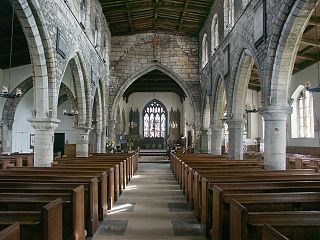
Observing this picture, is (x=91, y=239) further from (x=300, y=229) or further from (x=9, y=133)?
(x=9, y=133)

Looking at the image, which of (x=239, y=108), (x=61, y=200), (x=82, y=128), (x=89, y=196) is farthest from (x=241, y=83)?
(x=61, y=200)

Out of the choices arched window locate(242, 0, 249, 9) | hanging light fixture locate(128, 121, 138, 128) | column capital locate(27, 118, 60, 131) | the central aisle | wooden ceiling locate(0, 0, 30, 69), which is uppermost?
arched window locate(242, 0, 249, 9)

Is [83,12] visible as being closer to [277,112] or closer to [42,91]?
[42,91]

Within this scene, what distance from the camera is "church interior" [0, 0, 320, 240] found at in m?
4.18

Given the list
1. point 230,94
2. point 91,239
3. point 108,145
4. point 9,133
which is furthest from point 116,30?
point 91,239

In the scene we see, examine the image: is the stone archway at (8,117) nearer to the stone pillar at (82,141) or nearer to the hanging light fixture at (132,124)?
the stone pillar at (82,141)

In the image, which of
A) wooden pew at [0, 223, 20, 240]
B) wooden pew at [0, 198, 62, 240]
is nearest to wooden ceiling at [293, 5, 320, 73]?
wooden pew at [0, 198, 62, 240]

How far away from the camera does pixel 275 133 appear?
871cm

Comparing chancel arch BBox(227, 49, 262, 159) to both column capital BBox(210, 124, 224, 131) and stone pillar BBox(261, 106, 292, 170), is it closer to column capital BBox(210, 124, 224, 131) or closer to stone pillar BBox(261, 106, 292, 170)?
stone pillar BBox(261, 106, 292, 170)

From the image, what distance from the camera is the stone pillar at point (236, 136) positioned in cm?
1301

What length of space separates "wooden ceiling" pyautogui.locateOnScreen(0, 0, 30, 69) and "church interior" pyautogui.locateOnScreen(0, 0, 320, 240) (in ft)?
0.15

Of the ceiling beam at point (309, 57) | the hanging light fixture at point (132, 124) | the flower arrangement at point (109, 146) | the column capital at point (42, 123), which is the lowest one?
the flower arrangement at point (109, 146)

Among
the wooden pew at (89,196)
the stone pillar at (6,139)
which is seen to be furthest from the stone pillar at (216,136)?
the wooden pew at (89,196)

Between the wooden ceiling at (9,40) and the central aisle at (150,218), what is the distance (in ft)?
20.8
